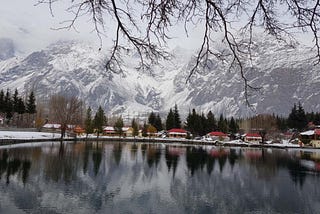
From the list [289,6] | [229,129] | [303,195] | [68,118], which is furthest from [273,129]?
[289,6]

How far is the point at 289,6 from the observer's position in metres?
2.42

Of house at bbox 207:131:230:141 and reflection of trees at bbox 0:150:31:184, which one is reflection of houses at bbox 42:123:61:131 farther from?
reflection of trees at bbox 0:150:31:184

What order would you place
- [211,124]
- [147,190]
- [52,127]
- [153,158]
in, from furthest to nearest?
[211,124]
[52,127]
[153,158]
[147,190]

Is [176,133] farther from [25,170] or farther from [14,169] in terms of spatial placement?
[14,169]

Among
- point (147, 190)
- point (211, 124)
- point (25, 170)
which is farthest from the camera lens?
point (211, 124)

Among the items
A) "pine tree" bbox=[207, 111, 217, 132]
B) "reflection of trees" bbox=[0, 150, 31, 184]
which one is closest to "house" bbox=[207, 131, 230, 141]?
"pine tree" bbox=[207, 111, 217, 132]

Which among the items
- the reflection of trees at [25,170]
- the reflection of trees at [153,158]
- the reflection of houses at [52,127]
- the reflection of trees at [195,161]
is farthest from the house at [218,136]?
the reflection of trees at [25,170]

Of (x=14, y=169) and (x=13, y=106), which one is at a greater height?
(x=13, y=106)

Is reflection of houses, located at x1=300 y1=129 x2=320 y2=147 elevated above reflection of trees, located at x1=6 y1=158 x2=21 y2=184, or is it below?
above

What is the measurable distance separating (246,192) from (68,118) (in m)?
52.5

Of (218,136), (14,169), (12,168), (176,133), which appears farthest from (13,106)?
(218,136)

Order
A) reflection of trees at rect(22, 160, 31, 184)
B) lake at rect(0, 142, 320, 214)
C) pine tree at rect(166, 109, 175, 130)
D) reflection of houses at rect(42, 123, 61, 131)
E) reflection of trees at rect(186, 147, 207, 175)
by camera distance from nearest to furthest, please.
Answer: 1. lake at rect(0, 142, 320, 214)
2. reflection of trees at rect(22, 160, 31, 184)
3. reflection of trees at rect(186, 147, 207, 175)
4. reflection of houses at rect(42, 123, 61, 131)
5. pine tree at rect(166, 109, 175, 130)

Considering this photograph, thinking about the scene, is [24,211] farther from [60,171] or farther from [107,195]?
[60,171]

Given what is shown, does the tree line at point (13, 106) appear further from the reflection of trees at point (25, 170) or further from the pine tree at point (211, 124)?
the pine tree at point (211, 124)
